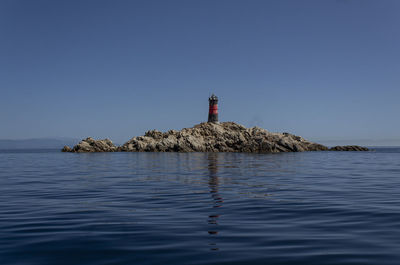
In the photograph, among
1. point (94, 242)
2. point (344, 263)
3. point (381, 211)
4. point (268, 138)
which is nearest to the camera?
point (344, 263)

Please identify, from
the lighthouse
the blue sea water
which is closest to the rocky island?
the lighthouse

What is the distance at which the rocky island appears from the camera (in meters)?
92.1

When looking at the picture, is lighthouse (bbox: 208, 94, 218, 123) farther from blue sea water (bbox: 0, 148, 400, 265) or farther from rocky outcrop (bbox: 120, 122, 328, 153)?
blue sea water (bbox: 0, 148, 400, 265)

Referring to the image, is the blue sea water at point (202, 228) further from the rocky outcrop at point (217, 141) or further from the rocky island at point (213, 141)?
the rocky island at point (213, 141)

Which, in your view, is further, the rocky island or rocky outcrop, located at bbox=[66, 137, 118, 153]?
rocky outcrop, located at bbox=[66, 137, 118, 153]

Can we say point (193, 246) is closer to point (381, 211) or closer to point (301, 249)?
point (301, 249)

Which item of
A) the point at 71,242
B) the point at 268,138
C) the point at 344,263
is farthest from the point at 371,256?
the point at 268,138

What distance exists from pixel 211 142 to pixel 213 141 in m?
1.08

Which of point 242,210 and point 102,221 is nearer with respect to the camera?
point 102,221

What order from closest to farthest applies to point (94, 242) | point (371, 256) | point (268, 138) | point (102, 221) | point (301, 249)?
1. point (371, 256)
2. point (301, 249)
3. point (94, 242)
4. point (102, 221)
5. point (268, 138)

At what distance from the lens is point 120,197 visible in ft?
46.4

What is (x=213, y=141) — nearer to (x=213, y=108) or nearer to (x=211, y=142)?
(x=211, y=142)

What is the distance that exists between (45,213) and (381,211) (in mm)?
10961

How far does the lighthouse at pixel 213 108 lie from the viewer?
113625 millimetres
